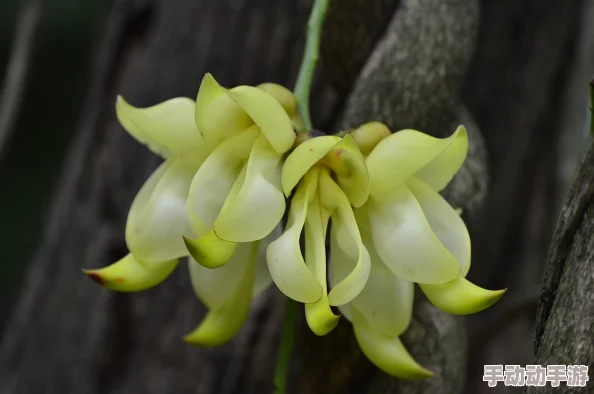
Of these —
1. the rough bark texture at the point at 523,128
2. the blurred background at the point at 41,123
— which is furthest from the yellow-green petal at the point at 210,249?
the blurred background at the point at 41,123

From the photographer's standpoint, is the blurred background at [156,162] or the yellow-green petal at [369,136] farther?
the blurred background at [156,162]

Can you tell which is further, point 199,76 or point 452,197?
point 199,76

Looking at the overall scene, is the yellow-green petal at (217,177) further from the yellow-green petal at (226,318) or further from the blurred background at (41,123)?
the blurred background at (41,123)

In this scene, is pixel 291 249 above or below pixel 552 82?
above

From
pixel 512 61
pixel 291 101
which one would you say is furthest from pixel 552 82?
pixel 291 101

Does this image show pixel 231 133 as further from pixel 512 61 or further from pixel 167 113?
pixel 512 61

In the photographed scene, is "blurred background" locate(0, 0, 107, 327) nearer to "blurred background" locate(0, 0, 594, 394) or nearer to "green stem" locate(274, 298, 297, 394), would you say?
"blurred background" locate(0, 0, 594, 394)
